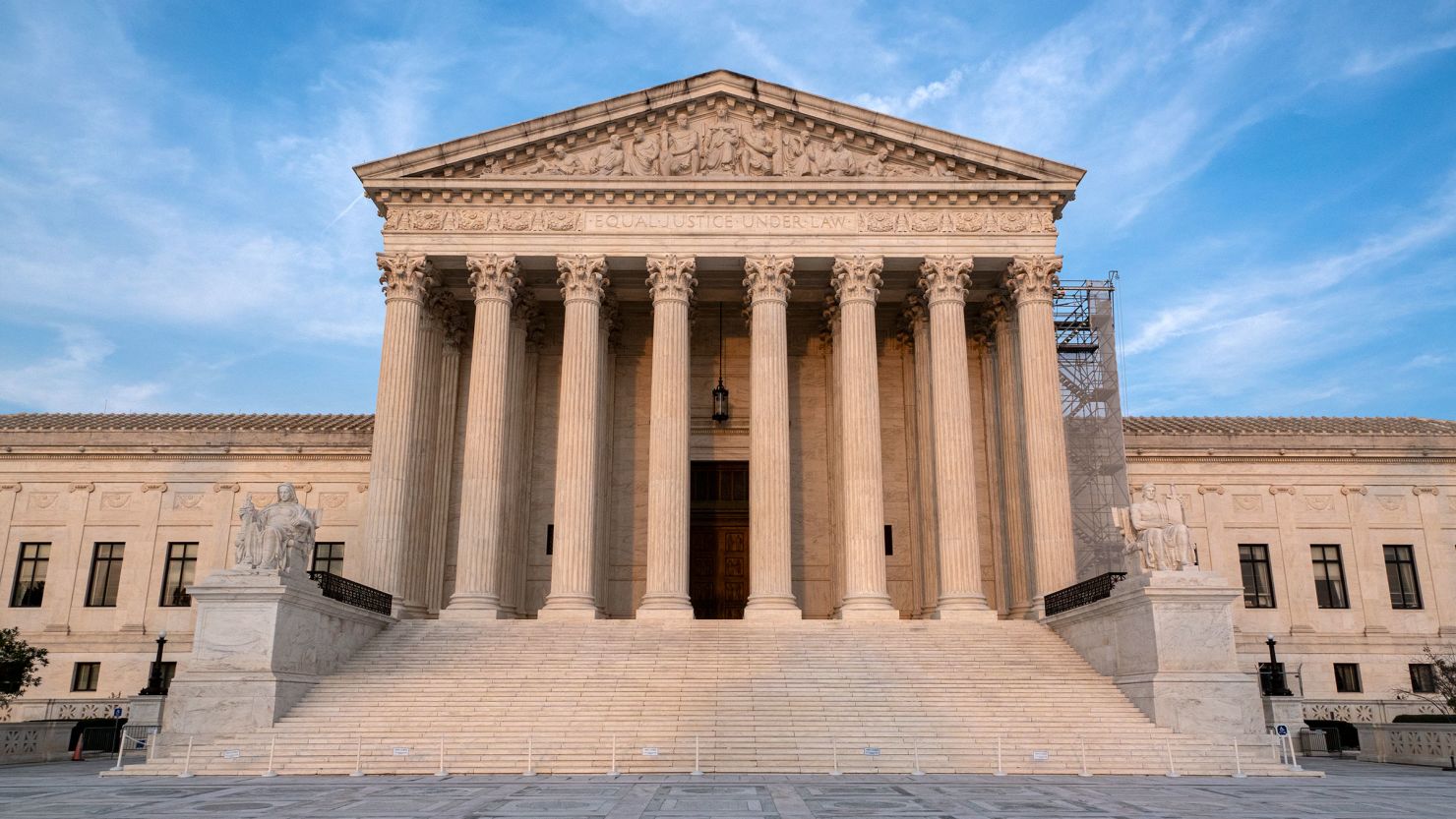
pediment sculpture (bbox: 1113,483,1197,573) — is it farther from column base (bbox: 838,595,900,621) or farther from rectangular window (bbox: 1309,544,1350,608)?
rectangular window (bbox: 1309,544,1350,608)

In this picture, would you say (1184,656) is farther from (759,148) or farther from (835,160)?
(759,148)

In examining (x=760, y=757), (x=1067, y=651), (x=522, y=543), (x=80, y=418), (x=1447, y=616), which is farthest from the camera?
(x=80, y=418)

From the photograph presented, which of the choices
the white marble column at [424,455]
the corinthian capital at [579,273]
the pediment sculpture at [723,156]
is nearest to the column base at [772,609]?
the white marble column at [424,455]

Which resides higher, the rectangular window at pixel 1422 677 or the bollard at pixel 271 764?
the rectangular window at pixel 1422 677

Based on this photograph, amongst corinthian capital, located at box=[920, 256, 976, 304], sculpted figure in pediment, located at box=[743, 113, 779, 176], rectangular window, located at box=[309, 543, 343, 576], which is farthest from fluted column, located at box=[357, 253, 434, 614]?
corinthian capital, located at box=[920, 256, 976, 304]

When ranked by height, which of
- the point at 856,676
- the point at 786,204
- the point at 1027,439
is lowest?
the point at 856,676

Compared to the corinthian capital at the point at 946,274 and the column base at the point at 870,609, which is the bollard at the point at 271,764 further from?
the corinthian capital at the point at 946,274

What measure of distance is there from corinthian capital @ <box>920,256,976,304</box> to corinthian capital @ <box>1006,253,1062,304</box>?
146 cm

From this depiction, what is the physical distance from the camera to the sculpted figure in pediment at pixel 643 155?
1297 inches

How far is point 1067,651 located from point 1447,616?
67.7 feet

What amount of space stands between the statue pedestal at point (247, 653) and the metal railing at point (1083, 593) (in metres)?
18.8

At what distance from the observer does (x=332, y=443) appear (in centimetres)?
3978

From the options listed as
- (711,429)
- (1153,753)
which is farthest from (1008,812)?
(711,429)

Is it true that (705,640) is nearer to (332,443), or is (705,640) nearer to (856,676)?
(856,676)
